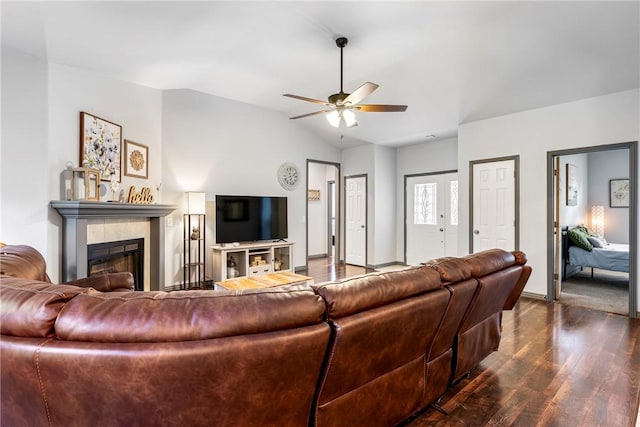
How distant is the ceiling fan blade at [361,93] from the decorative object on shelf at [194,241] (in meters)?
2.68

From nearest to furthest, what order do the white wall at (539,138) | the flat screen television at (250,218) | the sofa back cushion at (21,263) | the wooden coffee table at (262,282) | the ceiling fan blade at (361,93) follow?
the sofa back cushion at (21,263) < the ceiling fan blade at (361,93) < the wooden coffee table at (262,282) < the white wall at (539,138) < the flat screen television at (250,218)

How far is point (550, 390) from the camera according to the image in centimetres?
216

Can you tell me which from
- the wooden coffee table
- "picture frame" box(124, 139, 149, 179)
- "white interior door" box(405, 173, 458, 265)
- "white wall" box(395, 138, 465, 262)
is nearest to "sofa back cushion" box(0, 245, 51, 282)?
the wooden coffee table

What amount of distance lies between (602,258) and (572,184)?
4.90 feet

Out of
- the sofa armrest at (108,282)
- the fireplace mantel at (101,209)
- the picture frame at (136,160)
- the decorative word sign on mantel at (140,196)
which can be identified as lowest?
the sofa armrest at (108,282)

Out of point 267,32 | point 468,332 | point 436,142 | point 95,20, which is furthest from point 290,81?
point 468,332

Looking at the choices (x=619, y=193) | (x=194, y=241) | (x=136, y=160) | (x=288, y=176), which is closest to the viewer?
(x=136, y=160)

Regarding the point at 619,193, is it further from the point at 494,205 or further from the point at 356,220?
the point at 356,220

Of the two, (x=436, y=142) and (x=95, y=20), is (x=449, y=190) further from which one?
(x=95, y=20)

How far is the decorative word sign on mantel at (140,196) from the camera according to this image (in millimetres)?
3994

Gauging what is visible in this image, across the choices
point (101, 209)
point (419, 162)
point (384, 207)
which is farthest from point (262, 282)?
point (419, 162)

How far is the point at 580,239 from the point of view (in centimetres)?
520

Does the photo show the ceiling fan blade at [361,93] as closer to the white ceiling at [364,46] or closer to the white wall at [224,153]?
the white ceiling at [364,46]

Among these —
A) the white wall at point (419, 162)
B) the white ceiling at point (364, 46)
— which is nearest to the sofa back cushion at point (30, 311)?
the white ceiling at point (364, 46)
